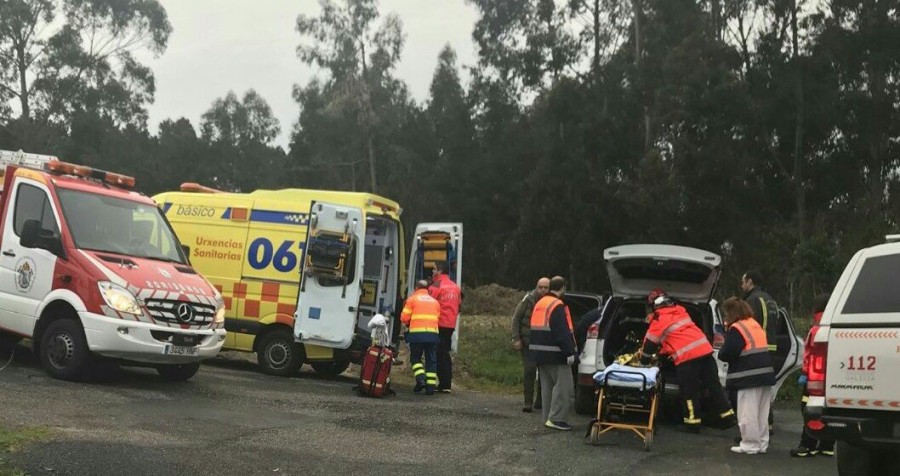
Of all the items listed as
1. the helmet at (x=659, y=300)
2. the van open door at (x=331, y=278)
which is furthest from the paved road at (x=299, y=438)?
the helmet at (x=659, y=300)

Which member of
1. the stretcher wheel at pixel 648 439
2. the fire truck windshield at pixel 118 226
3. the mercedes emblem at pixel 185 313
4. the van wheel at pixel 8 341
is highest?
the fire truck windshield at pixel 118 226

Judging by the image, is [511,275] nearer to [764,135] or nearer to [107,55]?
[764,135]

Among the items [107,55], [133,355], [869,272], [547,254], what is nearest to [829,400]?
[869,272]

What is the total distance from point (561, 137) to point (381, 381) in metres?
30.2

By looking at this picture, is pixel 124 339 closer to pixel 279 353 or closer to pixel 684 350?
pixel 279 353

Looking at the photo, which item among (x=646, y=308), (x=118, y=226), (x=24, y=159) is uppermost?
(x=24, y=159)

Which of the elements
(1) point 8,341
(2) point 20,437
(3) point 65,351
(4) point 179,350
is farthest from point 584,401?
(1) point 8,341

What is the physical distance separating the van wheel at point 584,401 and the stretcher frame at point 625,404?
1887 millimetres

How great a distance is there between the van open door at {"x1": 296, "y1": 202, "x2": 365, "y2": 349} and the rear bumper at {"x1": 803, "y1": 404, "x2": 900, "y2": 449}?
7500 millimetres

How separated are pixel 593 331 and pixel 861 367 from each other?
505 centimetres

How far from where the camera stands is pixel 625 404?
31.4 ft

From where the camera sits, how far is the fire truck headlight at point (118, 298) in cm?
1040

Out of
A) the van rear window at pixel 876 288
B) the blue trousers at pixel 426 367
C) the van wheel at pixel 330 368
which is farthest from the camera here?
the van wheel at pixel 330 368

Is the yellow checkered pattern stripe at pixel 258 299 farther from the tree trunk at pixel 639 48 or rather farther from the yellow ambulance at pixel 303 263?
the tree trunk at pixel 639 48
